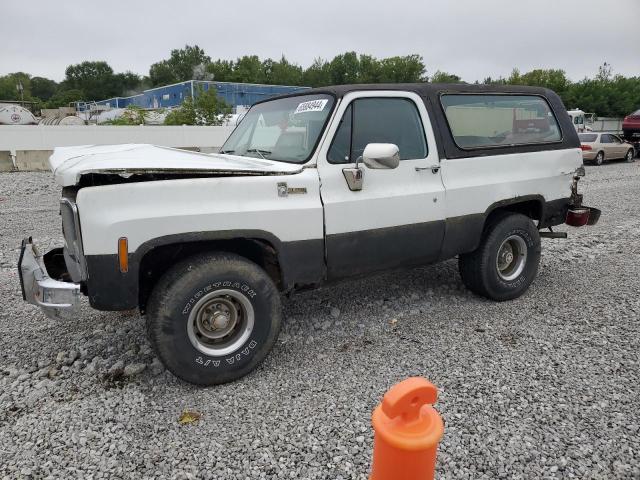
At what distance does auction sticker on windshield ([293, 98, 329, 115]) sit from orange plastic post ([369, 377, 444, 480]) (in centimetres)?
272

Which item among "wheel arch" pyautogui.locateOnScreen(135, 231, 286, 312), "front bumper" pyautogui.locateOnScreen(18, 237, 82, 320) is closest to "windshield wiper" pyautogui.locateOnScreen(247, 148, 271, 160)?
"wheel arch" pyautogui.locateOnScreen(135, 231, 286, 312)

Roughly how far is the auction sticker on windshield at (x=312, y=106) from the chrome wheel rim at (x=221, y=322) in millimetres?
1593

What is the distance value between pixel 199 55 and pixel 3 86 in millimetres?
38536

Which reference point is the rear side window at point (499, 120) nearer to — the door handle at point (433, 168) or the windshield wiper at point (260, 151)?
the door handle at point (433, 168)

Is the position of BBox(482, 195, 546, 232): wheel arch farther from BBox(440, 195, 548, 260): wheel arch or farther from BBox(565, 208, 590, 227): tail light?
BBox(565, 208, 590, 227): tail light

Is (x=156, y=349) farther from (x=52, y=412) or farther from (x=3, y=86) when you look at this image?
(x=3, y=86)

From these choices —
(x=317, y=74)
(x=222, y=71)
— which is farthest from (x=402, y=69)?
(x=222, y=71)

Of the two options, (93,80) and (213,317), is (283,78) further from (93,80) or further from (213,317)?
(213,317)

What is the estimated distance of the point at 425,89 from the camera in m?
4.21

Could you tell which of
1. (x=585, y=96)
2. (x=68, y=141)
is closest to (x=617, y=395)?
(x=68, y=141)

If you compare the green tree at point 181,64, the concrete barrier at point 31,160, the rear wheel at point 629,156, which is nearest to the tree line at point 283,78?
the green tree at point 181,64

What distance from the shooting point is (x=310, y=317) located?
4457 millimetres

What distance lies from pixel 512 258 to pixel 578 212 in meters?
0.89

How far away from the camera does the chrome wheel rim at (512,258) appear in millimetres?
4789
